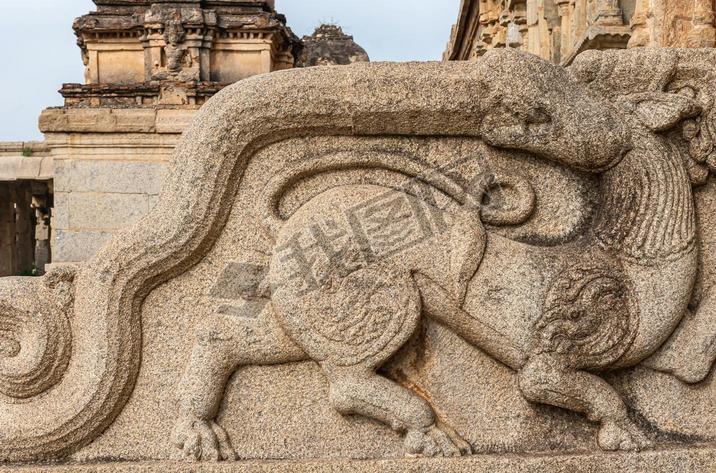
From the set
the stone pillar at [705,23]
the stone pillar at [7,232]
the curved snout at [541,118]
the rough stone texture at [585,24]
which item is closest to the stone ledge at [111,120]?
the stone pillar at [7,232]

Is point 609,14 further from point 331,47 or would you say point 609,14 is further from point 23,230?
point 331,47

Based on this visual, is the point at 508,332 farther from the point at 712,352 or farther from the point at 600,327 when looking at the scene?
the point at 712,352

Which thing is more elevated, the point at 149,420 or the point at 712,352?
the point at 712,352

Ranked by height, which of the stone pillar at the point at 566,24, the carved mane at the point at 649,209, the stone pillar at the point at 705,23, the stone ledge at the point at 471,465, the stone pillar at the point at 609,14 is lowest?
the stone ledge at the point at 471,465

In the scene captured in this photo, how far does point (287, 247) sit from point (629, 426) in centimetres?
128

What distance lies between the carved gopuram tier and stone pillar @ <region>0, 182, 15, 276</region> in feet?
25.5

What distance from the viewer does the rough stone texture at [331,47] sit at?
3117 cm

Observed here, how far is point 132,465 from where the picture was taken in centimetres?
266

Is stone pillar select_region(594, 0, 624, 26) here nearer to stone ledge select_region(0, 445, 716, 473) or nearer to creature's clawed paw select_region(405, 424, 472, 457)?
stone ledge select_region(0, 445, 716, 473)

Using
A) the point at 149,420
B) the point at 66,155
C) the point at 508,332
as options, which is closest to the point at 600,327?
the point at 508,332

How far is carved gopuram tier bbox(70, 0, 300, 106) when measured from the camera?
1576 centimetres

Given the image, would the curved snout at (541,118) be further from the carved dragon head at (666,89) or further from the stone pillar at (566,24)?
the stone pillar at (566,24)

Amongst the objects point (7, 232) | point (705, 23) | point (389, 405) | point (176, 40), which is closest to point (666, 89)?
point (389, 405)

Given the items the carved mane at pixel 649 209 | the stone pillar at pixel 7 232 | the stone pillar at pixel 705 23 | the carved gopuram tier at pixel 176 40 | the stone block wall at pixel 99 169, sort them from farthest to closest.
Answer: the carved gopuram tier at pixel 176 40
the stone pillar at pixel 7 232
the stone block wall at pixel 99 169
the stone pillar at pixel 705 23
the carved mane at pixel 649 209
